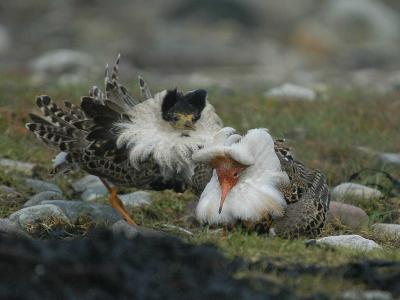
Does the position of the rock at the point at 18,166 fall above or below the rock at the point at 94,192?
above

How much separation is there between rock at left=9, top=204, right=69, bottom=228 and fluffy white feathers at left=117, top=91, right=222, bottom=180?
80 cm

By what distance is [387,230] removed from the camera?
8.24m

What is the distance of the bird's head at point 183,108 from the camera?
823cm

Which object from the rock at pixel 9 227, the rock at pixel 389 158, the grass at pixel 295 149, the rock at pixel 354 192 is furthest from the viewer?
the rock at pixel 389 158

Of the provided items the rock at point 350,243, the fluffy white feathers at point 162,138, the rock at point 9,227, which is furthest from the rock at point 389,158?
the rock at point 9,227

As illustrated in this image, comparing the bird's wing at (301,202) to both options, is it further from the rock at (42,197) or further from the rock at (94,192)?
the rock at (42,197)

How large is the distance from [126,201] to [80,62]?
Answer: 469 inches

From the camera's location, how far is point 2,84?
45.8 ft

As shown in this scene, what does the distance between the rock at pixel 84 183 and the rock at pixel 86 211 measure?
118 cm

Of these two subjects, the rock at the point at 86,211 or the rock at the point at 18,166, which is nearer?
the rock at the point at 86,211

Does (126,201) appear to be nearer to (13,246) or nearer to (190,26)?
(13,246)

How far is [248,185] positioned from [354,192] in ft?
7.82

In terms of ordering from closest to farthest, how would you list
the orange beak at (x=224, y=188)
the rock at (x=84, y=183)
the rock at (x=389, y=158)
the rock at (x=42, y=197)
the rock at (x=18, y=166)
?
the orange beak at (x=224, y=188) < the rock at (x=42, y=197) < the rock at (x=84, y=183) < the rock at (x=18, y=166) < the rock at (x=389, y=158)

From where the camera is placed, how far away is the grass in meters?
6.24
